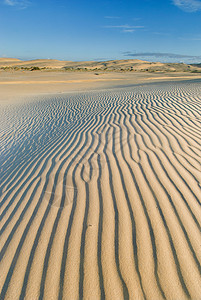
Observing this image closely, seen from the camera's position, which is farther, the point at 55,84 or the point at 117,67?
the point at 117,67

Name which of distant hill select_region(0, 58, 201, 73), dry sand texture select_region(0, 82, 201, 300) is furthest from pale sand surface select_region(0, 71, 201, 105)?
distant hill select_region(0, 58, 201, 73)

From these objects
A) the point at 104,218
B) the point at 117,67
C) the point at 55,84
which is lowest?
the point at 117,67

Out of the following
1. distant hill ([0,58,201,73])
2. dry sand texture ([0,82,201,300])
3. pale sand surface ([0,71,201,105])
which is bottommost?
distant hill ([0,58,201,73])

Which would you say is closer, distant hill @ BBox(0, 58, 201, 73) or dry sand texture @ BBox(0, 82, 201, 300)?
dry sand texture @ BBox(0, 82, 201, 300)

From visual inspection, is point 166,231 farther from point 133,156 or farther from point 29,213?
point 133,156

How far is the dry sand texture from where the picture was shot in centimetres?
171

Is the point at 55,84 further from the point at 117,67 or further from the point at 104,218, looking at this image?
the point at 117,67

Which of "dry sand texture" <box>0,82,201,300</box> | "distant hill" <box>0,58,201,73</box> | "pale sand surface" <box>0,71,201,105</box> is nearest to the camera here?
"dry sand texture" <box>0,82,201,300</box>

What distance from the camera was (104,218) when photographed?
2.37m

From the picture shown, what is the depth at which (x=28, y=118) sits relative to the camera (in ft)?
28.0

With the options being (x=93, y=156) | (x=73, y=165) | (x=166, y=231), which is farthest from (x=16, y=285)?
(x=93, y=156)

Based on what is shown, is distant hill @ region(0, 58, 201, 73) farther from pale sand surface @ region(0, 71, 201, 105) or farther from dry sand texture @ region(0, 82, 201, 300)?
dry sand texture @ region(0, 82, 201, 300)

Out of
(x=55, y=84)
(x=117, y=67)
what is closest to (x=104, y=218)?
(x=55, y=84)

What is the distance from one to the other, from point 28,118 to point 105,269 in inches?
300
